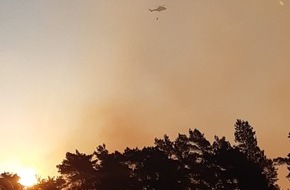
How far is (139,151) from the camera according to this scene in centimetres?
5934

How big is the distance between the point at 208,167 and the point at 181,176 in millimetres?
4735

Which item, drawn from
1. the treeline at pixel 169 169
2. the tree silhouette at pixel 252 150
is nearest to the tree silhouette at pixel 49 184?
the treeline at pixel 169 169

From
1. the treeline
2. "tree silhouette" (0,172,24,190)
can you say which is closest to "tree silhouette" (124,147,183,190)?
the treeline

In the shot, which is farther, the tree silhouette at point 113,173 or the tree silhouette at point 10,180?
the tree silhouette at point 10,180

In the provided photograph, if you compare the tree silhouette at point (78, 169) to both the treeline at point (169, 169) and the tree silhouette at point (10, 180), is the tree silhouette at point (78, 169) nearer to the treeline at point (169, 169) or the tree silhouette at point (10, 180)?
the treeline at point (169, 169)

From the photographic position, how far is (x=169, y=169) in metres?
53.1

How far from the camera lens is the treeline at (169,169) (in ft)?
172

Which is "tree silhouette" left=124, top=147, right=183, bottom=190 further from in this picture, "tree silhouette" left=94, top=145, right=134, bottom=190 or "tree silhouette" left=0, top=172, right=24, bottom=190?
"tree silhouette" left=0, top=172, right=24, bottom=190

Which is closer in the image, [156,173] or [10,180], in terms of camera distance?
[156,173]

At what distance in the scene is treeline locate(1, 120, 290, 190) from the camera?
172 ft

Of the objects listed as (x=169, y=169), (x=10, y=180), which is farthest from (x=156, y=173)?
(x=10, y=180)

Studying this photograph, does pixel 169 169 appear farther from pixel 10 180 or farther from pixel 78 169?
pixel 10 180

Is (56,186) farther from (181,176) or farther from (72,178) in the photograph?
(181,176)

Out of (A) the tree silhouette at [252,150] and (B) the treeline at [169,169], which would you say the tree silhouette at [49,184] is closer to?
(B) the treeline at [169,169]
